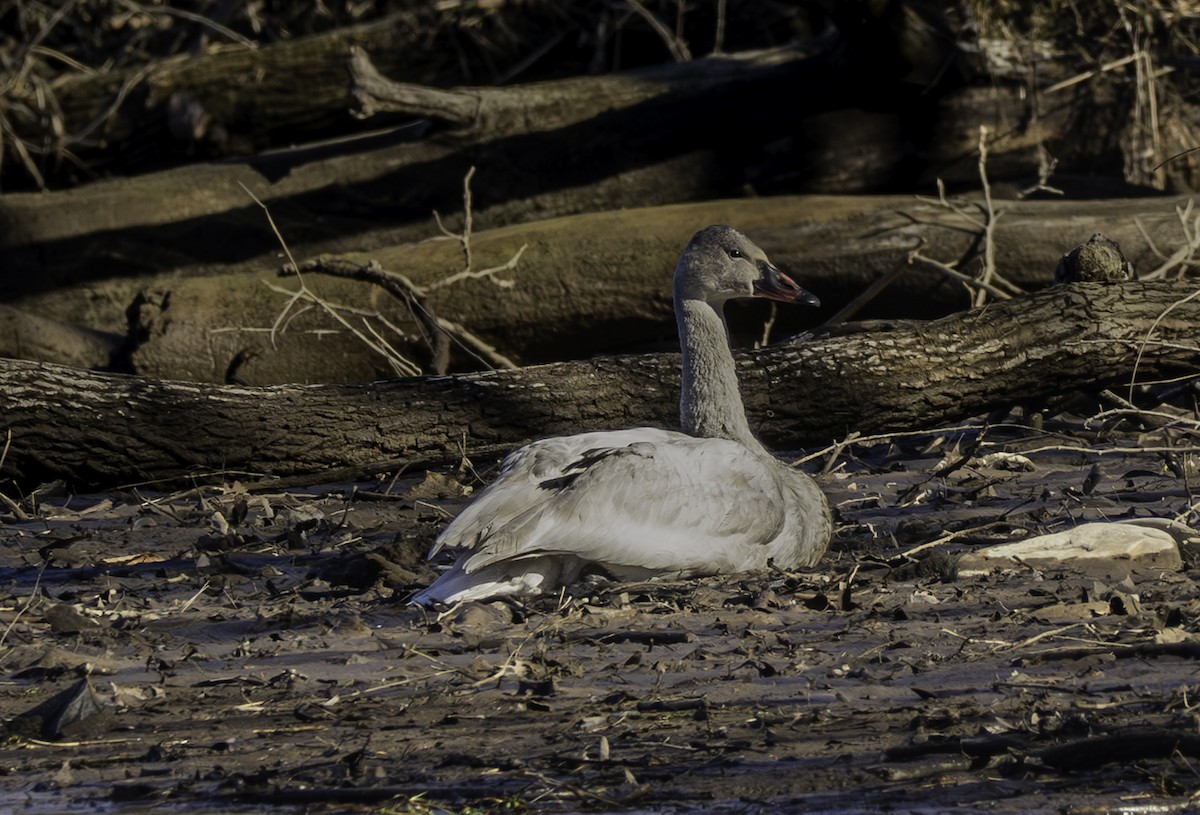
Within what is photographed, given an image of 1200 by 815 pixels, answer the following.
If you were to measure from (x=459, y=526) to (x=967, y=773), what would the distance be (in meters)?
2.04

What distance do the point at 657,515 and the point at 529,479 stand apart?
17.1 inches

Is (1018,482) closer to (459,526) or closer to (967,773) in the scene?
(459,526)

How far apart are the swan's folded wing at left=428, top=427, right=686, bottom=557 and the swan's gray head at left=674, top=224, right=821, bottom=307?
779 millimetres

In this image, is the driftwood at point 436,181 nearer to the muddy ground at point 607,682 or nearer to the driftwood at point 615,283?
the driftwood at point 615,283

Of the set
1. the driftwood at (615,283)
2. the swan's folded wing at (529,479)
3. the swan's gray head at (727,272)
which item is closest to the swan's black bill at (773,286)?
the swan's gray head at (727,272)

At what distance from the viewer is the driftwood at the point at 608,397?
719 centimetres

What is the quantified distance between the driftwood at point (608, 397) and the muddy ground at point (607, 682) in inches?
35.0

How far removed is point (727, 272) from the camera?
6234mm

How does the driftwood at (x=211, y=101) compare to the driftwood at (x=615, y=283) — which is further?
the driftwood at (x=211, y=101)

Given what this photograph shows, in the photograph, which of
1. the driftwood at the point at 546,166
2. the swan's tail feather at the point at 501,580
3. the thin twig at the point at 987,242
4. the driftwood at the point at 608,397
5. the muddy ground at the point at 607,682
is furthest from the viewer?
the driftwood at the point at 546,166

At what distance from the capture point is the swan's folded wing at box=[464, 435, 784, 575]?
510cm

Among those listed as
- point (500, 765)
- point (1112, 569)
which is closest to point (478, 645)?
point (500, 765)

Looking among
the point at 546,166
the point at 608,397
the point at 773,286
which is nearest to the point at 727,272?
the point at 773,286

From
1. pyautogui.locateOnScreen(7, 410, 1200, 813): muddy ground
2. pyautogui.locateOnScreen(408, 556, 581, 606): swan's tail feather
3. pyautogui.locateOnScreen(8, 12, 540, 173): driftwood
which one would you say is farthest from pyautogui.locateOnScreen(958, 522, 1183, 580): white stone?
pyautogui.locateOnScreen(8, 12, 540, 173): driftwood
